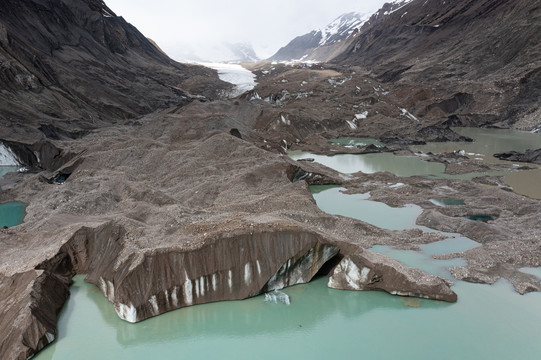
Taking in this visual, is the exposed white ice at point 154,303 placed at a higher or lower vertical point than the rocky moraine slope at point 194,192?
lower

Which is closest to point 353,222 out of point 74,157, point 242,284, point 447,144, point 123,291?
point 242,284

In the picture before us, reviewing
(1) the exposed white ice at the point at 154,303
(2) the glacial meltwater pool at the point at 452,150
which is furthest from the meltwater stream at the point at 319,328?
(2) the glacial meltwater pool at the point at 452,150

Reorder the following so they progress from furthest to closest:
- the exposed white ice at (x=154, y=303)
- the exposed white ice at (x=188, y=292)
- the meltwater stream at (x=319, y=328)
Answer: the exposed white ice at (x=188, y=292), the exposed white ice at (x=154, y=303), the meltwater stream at (x=319, y=328)

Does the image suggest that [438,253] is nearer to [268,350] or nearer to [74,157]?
[268,350]

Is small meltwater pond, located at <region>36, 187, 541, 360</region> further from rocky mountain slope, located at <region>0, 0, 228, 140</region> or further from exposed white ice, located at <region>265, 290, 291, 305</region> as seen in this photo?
rocky mountain slope, located at <region>0, 0, 228, 140</region>

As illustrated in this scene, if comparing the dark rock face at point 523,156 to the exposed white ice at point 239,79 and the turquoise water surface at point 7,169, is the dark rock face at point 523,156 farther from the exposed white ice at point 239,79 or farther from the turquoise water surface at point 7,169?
the exposed white ice at point 239,79

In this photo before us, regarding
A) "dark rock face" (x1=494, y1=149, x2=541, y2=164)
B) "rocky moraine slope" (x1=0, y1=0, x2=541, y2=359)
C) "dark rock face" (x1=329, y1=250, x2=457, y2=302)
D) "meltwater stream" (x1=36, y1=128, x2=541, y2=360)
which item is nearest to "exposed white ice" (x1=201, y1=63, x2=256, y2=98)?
"rocky moraine slope" (x1=0, y1=0, x2=541, y2=359)
